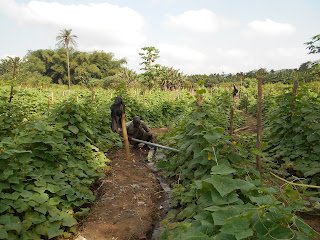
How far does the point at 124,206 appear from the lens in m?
3.98

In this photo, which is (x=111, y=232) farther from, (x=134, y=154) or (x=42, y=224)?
(x=134, y=154)

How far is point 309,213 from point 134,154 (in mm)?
4537

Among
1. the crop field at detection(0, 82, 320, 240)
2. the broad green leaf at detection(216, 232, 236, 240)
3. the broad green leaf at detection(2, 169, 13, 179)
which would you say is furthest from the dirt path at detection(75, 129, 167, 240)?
the broad green leaf at detection(216, 232, 236, 240)

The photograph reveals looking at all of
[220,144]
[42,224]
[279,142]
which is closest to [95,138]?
[42,224]

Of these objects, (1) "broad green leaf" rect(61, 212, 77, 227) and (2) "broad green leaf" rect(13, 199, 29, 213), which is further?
(1) "broad green leaf" rect(61, 212, 77, 227)

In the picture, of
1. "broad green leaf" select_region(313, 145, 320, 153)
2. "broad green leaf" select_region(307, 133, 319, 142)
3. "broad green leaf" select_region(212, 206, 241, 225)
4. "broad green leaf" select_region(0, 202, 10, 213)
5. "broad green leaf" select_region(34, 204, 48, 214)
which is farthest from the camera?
"broad green leaf" select_region(307, 133, 319, 142)

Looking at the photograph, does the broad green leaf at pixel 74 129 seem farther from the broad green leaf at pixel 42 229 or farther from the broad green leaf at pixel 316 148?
the broad green leaf at pixel 316 148

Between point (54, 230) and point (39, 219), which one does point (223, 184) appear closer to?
point (54, 230)

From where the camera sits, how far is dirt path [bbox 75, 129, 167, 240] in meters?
3.30

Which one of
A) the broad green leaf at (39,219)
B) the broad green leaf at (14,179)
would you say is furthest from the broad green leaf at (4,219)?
the broad green leaf at (14,179)

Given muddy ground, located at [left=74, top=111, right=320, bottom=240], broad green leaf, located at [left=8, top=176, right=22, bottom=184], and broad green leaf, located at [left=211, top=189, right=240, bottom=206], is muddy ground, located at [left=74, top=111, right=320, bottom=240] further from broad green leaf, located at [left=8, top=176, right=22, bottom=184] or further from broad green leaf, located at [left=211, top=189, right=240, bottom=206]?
broad green leaf, located at [left=211, top=189, right=240, bottom=206]

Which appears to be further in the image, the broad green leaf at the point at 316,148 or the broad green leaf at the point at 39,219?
the broad green leaf at the point at 316,148

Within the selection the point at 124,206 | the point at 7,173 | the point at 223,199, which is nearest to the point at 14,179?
the point at 7,173

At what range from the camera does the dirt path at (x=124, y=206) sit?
3.30m
